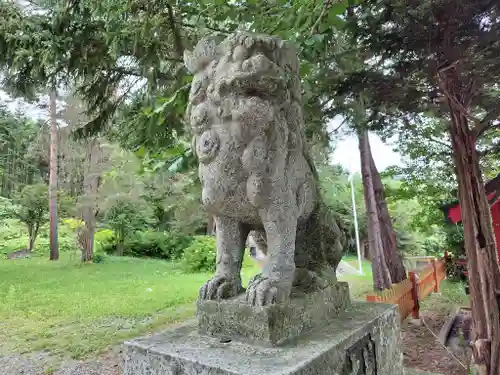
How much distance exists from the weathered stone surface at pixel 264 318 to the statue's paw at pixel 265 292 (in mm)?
20

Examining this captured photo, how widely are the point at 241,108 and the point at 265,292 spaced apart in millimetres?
706

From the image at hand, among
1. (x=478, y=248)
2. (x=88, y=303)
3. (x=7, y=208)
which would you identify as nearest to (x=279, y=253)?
(x=478, y=248)

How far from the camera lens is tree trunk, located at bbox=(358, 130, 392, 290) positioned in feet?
19.8

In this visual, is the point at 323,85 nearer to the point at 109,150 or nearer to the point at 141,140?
the point at 141,140

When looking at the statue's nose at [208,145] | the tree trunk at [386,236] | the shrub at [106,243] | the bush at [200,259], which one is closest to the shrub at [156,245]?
the shrub at [106,243]

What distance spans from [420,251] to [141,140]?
15215mm

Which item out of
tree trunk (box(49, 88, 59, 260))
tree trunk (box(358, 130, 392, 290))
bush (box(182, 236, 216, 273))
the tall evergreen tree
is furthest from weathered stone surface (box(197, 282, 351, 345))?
tree trunk (box(49, 88, 59, 260))

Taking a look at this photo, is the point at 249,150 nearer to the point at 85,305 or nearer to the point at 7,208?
the point at 85,305

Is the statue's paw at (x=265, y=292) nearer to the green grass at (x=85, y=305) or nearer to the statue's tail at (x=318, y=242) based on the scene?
the statue's tail at (x=318, y=242)

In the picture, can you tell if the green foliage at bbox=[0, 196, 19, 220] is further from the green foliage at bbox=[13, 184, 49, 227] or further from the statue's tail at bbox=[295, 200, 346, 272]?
the statue's tail at bbox=[295, 200, 346, 272]

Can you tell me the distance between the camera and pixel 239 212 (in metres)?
1.56

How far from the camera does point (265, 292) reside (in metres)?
1.42

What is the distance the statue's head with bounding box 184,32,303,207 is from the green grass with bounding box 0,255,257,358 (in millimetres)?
3741

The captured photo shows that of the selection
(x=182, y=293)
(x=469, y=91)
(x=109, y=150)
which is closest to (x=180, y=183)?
(x=109, y=150)
